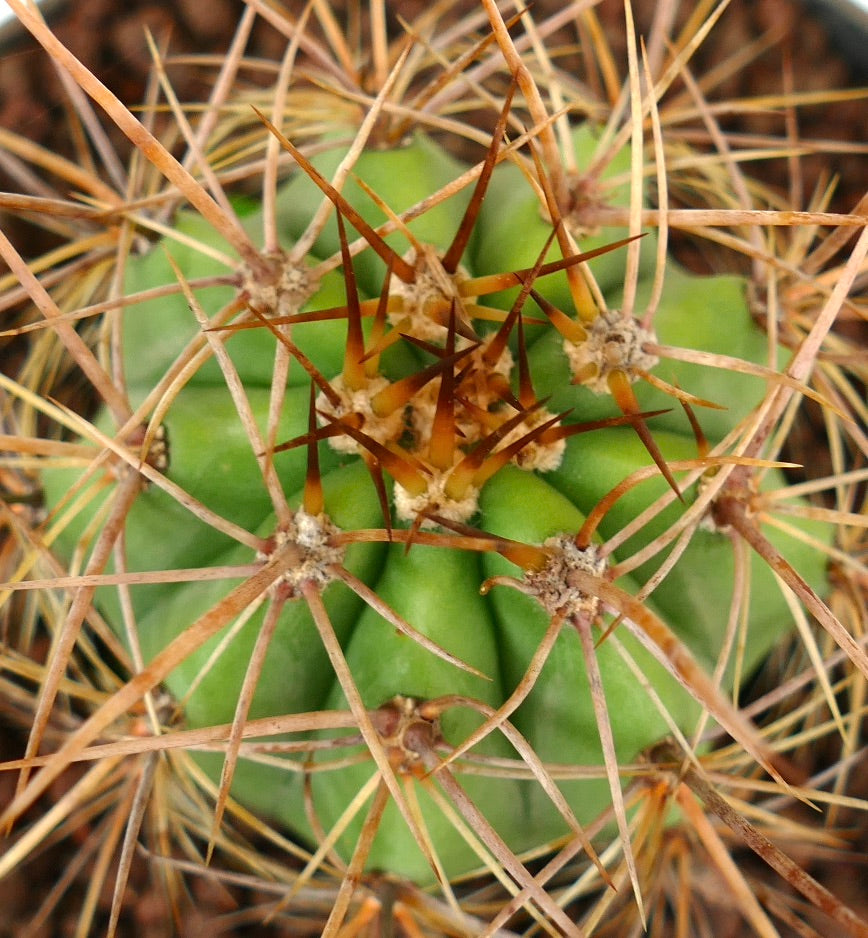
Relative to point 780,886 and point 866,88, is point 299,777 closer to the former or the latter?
point 780,886

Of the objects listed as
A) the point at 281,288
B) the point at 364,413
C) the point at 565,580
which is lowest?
the point at 565,580

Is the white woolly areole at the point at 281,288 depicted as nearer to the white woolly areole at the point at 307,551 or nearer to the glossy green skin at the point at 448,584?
the glossy green skin at the point at 448,584

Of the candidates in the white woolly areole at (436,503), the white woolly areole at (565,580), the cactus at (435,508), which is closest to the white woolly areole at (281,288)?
the cactus at (435,508)

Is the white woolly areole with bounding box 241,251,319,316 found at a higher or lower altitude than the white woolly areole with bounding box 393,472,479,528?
higher

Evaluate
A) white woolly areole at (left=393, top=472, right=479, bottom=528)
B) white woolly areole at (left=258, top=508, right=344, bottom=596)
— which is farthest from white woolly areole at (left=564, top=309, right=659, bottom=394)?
white woolly areole at (left=258, top=508, right=344, bottom=596)

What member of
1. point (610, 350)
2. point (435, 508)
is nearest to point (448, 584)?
point (435, 508)

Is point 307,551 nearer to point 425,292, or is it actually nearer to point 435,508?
point 435,508

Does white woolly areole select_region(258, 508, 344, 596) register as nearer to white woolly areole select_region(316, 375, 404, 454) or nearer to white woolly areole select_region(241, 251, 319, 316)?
white woolly areole select_region(316, 375, 404, 454)

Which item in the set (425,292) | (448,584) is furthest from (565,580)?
(425,292)

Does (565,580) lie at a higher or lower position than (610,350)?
lower
